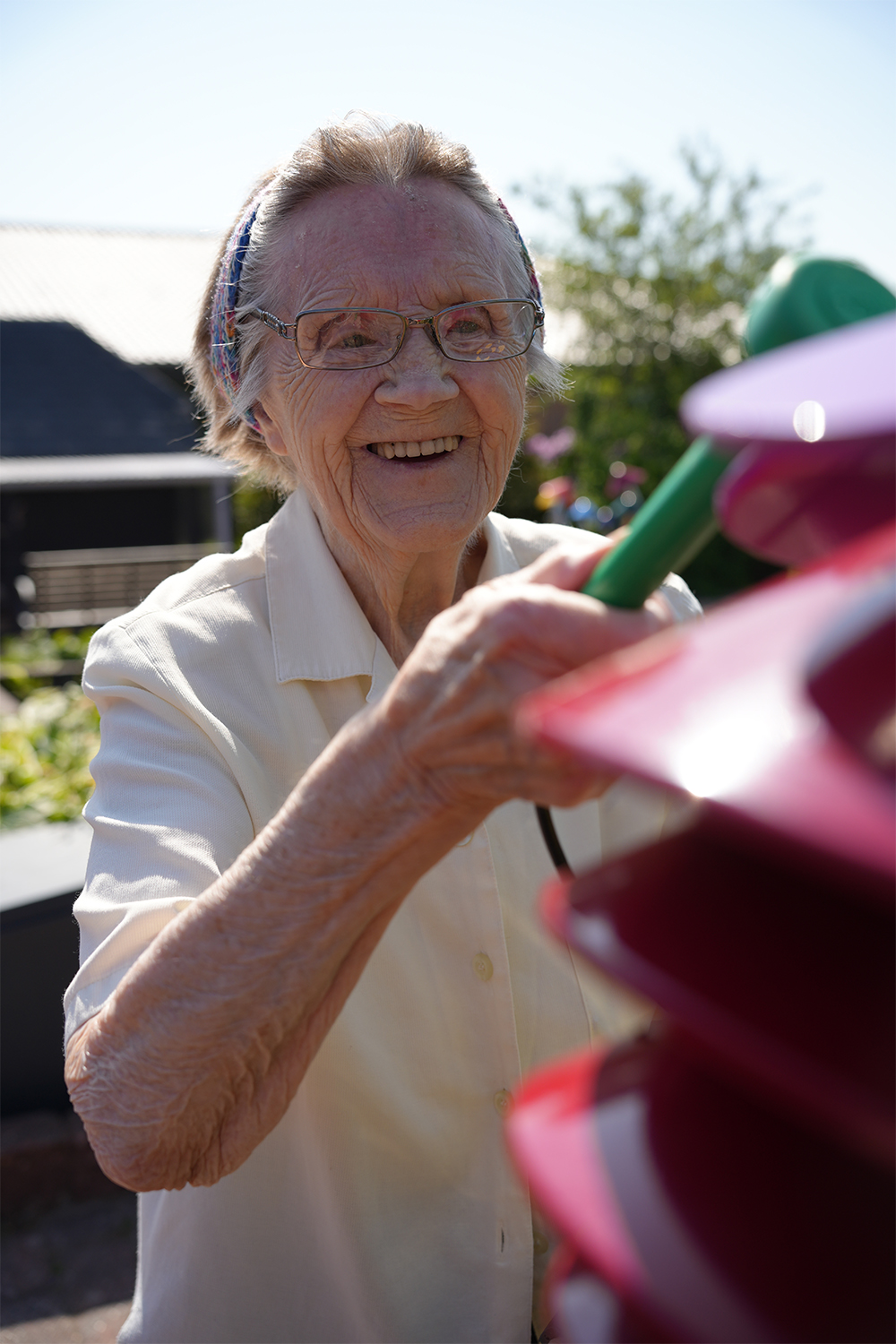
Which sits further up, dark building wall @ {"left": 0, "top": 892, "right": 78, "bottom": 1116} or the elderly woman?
the elderly woman

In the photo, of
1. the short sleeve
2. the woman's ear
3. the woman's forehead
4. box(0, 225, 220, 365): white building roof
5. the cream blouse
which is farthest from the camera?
box(0, 225, 220, 365): white building roof

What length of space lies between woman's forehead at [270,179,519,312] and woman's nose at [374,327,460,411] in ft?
0.23

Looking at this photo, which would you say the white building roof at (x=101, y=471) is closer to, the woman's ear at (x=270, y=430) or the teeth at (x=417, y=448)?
the woman's ear at (x=270, y=430)

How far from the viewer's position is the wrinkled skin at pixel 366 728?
2.51ft

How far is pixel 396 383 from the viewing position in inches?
68.9

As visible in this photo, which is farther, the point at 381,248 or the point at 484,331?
the point at 484,331

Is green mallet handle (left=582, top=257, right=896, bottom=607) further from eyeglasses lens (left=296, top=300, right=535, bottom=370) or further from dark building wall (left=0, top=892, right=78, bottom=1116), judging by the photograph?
dark building wall (left=0, top=892, right=78, bottom=1116)

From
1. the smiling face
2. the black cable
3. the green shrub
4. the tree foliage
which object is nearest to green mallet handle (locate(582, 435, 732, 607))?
the black cable

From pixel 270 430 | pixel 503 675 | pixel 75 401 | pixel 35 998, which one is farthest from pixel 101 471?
pixel 503 675

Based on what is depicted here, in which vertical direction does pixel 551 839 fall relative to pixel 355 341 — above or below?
below

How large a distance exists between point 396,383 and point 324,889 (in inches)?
40.6

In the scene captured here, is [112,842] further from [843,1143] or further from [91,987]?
[843,1143]

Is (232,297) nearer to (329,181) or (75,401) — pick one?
(329,181)

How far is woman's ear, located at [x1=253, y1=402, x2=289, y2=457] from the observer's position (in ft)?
6.56
